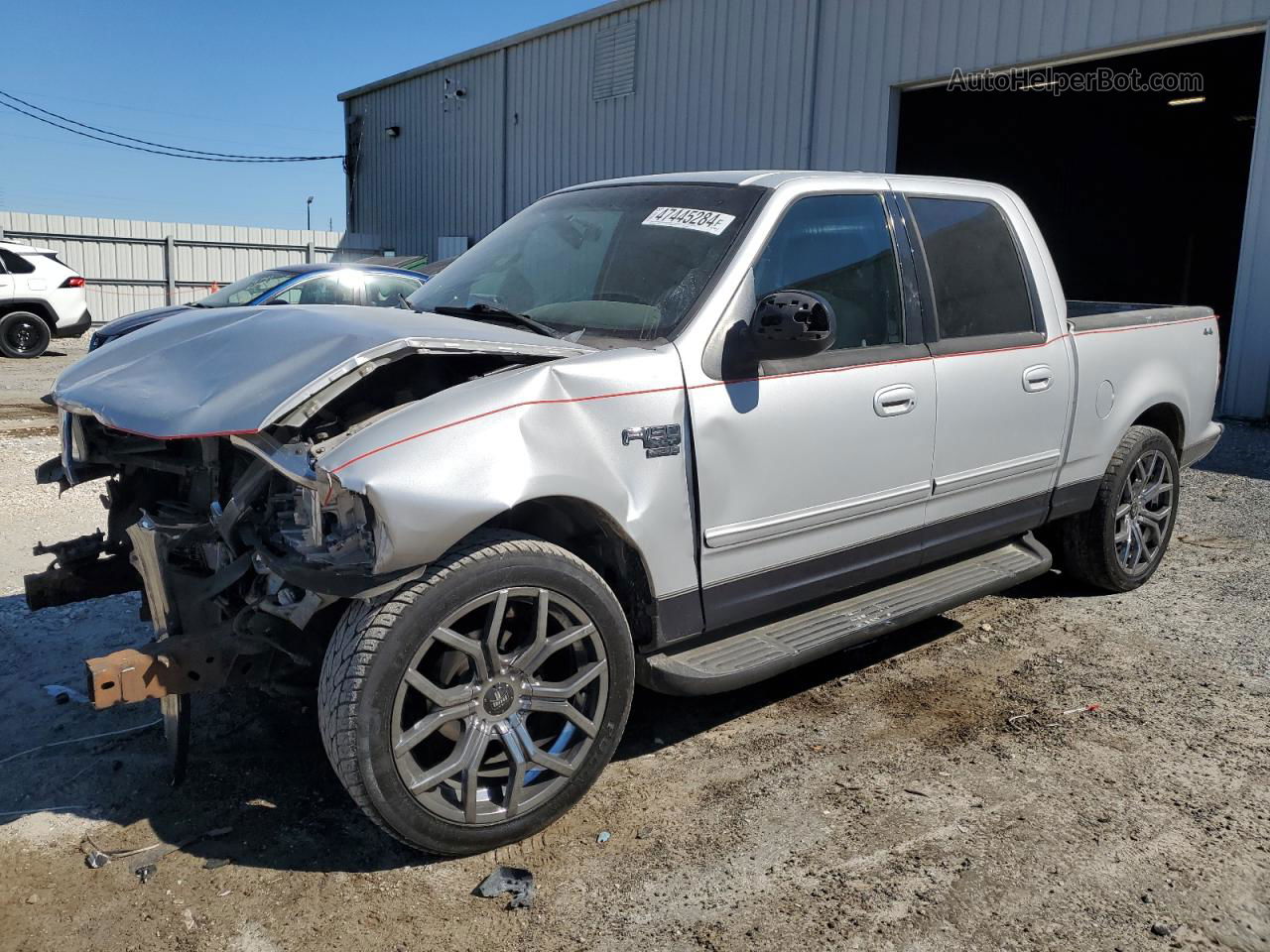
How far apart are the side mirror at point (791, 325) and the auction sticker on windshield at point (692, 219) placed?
40cm

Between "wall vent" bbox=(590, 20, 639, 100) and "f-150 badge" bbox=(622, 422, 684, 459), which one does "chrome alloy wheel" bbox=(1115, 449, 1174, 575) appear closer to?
"f-150 badge" bbox=(622, 422, 684, 459)

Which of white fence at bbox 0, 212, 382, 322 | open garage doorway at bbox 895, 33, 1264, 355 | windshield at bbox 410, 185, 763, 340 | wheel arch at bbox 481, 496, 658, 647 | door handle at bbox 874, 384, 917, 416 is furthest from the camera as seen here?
white fence at bbox 0, 212, 382, 322

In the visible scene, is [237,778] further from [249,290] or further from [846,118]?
[846,118]

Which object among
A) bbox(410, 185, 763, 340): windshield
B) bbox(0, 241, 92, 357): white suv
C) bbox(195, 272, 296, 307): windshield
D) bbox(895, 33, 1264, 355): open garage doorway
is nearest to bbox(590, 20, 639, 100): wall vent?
bbox(895, 33, 1264, 355): open garage doorway

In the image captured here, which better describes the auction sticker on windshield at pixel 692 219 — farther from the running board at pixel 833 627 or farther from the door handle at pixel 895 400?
the running board at pixel 833 627

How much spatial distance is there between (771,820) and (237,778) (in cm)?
174

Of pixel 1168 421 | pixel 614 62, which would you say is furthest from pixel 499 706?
pixel 614 62

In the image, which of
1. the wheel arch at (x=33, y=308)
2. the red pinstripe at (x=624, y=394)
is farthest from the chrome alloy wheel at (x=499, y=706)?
the wheel arch at (x=33, y=308)

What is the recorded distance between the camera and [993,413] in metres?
4.38

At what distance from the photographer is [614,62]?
19109 millimetres

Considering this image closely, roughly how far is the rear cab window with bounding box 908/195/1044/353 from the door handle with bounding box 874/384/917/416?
0.33m

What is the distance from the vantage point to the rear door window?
430cm

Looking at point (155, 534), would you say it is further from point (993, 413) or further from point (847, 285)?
point (993, 413)

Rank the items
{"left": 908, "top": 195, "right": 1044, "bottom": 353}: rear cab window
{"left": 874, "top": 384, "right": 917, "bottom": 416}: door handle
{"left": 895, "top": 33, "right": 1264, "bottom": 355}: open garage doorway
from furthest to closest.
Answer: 1. {"left": 895, "top": 33, "right": 1264, "bottom": 355}: open garage doorway
2. {"left": 908, "top": 195, "right": 1044, "bottom": 353}: rear cab window
3. {"left": 874, "top": 384, "right": 917, "bottom": 416}: door handle
